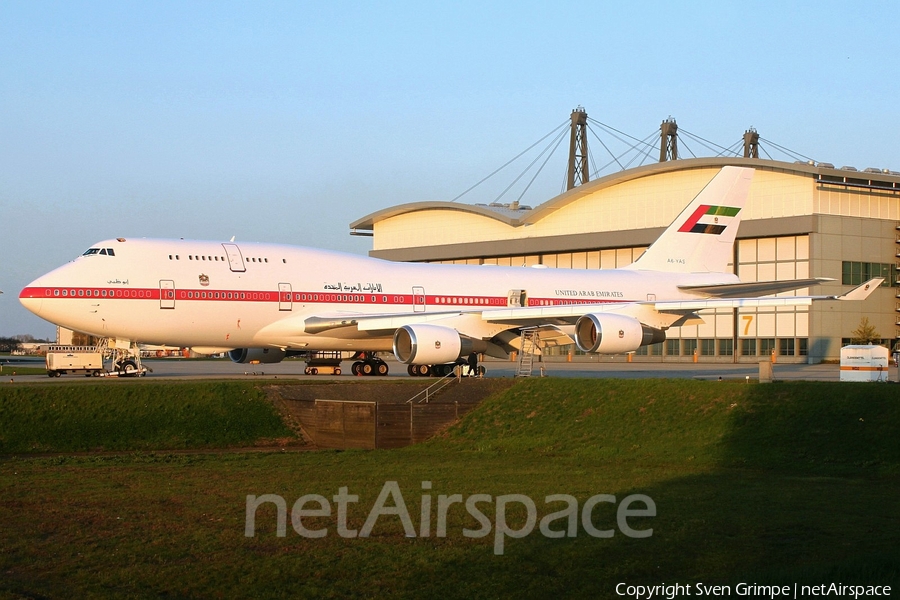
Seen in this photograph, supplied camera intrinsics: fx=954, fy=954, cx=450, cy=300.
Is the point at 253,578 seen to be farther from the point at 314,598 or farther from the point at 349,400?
the point at 349,400

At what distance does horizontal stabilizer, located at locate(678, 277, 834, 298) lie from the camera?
3434cm

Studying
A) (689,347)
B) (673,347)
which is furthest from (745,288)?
(673,347)

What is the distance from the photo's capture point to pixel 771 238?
60812mm

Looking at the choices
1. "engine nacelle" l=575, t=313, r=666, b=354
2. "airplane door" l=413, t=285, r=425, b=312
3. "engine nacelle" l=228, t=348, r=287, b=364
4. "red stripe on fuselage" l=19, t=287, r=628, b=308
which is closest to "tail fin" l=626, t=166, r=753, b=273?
"red stripe on fuselage" l=19, t=287, r=628, b=308

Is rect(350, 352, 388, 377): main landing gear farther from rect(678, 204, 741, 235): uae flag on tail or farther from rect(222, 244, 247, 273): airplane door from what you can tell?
rect(678, 204, 741, 235): uae flag on tail

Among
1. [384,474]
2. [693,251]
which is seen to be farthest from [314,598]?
[693,251]

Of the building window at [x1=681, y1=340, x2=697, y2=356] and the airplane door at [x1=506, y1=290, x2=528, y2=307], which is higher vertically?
the airplane door at [x1=506, y1=290, x2=528, y2=307]

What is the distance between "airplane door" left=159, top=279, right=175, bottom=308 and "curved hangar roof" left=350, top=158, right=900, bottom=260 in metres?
40.1

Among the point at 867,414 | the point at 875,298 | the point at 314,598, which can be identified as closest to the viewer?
the point at 314,598

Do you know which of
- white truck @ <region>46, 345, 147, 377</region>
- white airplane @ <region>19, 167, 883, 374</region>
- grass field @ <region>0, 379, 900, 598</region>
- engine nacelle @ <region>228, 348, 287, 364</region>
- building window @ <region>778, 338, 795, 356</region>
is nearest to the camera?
grass field @ <region>0, 379, 900, 598</region>

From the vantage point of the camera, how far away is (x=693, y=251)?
139 ft

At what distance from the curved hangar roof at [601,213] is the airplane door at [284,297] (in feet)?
120

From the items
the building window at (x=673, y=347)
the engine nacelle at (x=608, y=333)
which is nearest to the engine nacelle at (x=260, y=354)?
the engine nacelle at (x=608, y=333)

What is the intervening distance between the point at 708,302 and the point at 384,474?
16730 mm
